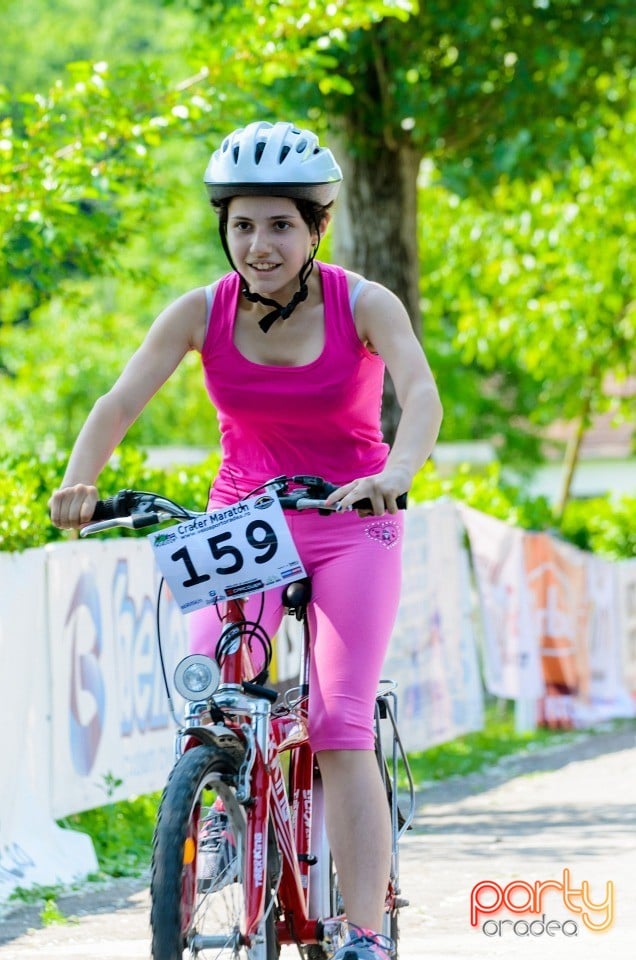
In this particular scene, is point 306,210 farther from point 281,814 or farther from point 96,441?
point 281,814

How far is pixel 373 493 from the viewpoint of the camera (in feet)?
12.1

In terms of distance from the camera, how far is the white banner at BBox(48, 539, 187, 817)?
7.11 meters

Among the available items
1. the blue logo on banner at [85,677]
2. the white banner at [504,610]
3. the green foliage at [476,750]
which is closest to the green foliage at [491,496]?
the white banner at [504,610]

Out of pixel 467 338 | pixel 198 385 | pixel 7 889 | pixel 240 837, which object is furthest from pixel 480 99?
pixel 198 385

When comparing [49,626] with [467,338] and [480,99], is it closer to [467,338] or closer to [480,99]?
[480,99]

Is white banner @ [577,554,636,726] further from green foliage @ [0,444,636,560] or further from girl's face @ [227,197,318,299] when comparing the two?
girl's face @ [227,197,318,299]

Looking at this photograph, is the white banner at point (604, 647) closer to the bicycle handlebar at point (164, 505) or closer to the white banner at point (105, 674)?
the white banner at point (105, 674)

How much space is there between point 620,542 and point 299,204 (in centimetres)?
1289

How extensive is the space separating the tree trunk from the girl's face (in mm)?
7320

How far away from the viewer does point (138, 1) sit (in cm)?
5819

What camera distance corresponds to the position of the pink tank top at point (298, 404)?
13.7 feet

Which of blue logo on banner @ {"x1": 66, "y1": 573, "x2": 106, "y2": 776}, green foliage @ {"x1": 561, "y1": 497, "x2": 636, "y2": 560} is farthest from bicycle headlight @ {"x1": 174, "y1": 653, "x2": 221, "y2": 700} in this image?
green foliage @ {"x1": 561, "y1": 497, "x2": 636, "y2": 560}

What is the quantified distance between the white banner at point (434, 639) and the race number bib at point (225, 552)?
21.0 feet

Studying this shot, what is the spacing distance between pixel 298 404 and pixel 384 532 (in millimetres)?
387
